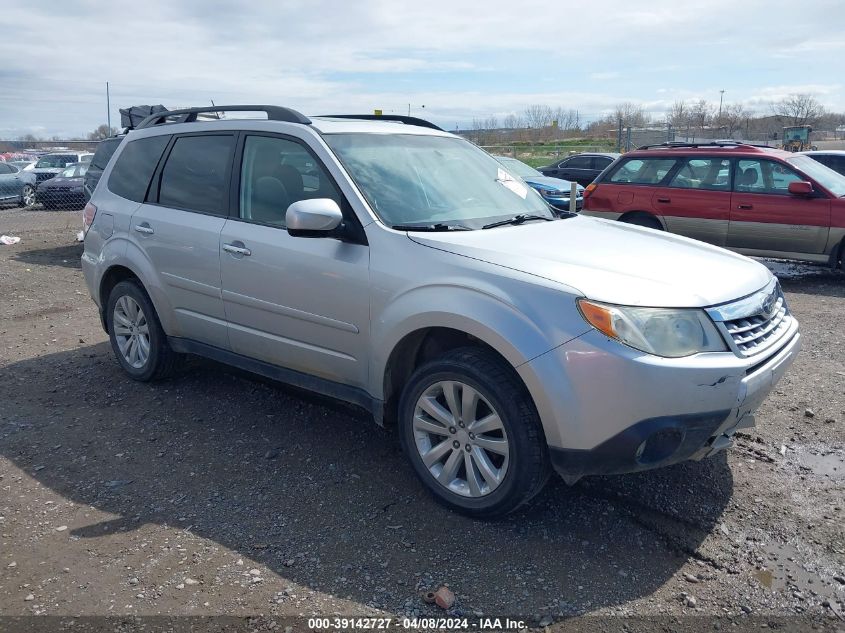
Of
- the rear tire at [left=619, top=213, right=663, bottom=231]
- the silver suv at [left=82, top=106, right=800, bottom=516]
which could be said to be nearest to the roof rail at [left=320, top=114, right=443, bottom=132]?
the silver suv at [left=82, top=106, right=800, bottom=516]

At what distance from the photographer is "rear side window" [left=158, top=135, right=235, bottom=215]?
4.70 meters

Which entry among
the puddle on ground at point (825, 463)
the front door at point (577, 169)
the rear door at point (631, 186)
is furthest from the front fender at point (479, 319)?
the front door at point (577, 169)

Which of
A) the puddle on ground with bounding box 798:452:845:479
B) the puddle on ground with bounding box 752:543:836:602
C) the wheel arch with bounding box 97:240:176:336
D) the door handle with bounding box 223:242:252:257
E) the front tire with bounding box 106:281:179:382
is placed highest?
the door handle with bounding box 223:242:252:257

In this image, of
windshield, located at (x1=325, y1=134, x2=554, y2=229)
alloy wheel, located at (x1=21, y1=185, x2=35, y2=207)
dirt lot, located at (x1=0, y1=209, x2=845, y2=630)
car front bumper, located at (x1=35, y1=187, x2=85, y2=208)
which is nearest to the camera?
dirt lot, located at (x1=0, y1=209, x2=845, y2=630)

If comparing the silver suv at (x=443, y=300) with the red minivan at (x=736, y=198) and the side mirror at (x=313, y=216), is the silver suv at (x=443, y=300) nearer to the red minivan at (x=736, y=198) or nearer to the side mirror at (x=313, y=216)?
the side mirror at (x=313, y=216)

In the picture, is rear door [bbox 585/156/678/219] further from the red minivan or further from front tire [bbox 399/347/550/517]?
front tire [bbox 399/347/550/517]

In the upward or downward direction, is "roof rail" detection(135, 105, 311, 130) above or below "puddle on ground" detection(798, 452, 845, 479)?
above

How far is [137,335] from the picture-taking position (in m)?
5.48

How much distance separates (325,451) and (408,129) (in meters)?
2.11

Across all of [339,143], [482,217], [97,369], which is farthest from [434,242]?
[97,369]

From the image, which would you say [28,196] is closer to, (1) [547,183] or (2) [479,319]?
(1) [547,183]

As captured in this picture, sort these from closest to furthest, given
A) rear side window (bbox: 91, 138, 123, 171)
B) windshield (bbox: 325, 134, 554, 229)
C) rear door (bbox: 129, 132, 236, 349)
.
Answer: windshield (bbox: 325, 134, 554, 229)
rear door (bbox: 129, 132, 236, 349)
rear side window (bbox: 91, 138, 123, 171)

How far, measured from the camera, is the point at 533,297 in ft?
10.7

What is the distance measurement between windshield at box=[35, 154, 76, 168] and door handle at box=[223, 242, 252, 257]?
79.2 ft
